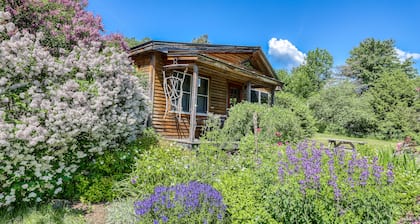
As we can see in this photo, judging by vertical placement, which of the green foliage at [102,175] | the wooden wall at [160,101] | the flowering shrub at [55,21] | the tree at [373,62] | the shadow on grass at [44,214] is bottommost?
the shadow on grass at [44,214]

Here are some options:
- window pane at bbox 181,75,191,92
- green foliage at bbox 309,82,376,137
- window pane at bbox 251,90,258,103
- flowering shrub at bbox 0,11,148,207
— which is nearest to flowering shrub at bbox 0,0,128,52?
flowering shrub at bbox 0,11,148,207

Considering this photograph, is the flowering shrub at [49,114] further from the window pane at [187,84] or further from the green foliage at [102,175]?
the window pane at [187,84]

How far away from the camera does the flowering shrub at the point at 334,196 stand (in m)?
2.57

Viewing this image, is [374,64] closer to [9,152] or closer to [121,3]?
[121,3]

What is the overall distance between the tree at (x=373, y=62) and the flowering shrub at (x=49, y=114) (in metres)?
34.8

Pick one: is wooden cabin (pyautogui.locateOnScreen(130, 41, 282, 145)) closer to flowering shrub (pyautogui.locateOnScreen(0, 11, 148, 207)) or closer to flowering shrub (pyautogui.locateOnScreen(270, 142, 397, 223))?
flowering shrub (pyautogui.locateOnScreen(0, 11, 148, 207))

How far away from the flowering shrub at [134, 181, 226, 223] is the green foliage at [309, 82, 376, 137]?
20219mm

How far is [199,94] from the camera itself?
31.4ft

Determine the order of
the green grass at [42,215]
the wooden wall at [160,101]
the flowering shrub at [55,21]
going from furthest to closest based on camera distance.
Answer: the wooden wall at [160,101] → the flowering shrub at [55,21] → the green grass at [42,215]

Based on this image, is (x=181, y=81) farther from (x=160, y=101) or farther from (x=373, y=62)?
(x=373, y=62)

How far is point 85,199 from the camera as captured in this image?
4.07 m

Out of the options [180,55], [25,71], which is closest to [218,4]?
[180,55]

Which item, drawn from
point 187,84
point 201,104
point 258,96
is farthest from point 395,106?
point 187,84

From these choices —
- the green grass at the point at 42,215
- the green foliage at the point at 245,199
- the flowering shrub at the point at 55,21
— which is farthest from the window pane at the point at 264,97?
the green grass at the point at 42,215
